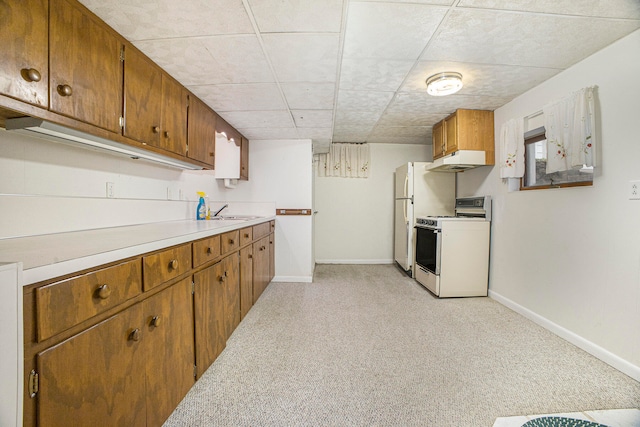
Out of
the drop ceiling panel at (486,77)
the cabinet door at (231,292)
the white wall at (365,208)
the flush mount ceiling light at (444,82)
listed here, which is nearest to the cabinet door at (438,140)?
the drop ceiling panel at (486,77)

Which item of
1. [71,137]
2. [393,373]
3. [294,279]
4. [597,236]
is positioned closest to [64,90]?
[71,137]

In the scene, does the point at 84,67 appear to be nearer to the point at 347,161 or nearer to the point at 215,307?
the point at 215,307

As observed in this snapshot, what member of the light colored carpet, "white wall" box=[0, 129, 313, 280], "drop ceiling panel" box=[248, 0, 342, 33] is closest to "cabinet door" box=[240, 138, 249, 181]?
"white wall" box=[0, 129, 313, 280]

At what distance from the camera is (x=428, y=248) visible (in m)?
3.22

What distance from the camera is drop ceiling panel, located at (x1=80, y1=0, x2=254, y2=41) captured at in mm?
1247

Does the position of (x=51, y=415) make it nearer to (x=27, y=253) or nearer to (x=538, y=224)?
(x=27, y=253)

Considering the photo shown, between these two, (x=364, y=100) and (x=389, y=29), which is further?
(x=364, y=100)

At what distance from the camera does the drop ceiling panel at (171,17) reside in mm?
1247

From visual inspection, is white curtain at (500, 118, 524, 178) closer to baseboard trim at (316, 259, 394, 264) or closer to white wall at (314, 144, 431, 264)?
white wall at (314, 144, 431, 264)

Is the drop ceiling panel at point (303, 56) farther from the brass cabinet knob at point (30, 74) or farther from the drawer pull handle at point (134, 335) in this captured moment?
the drawer pull handle at point (134, 335)

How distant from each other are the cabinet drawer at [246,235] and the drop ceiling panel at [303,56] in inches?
49.9

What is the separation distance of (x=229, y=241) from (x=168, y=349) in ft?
2.72

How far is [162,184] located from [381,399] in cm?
221

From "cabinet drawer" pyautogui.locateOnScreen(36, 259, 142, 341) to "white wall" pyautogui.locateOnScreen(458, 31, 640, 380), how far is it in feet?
8.97
